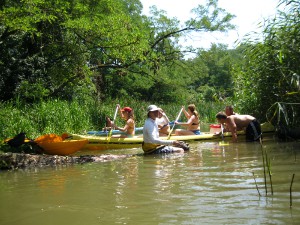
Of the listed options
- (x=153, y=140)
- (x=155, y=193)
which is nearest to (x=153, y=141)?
(x=153, y=140)

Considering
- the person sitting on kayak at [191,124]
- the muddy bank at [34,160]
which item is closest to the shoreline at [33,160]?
the muddy bank at [34,160]

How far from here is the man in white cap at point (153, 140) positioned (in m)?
→ 8.27

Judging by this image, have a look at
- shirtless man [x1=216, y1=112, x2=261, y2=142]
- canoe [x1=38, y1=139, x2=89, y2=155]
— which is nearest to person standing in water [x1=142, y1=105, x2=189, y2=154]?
canoe [x1=38, y1=139, x2=89, y2=155]

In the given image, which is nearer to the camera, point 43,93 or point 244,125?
point 244,125

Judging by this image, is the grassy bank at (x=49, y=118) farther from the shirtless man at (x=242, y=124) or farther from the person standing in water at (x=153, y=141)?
the shirtless man at (x=242, y=124)

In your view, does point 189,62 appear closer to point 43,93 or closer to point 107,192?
point 43,93

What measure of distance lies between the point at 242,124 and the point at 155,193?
6559mm

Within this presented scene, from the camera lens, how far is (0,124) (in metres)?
11.3

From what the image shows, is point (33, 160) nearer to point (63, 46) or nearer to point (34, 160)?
point (34, 160)

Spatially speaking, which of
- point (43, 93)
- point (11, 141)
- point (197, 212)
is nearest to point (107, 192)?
point (197, 212)

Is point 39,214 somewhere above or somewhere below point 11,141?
below

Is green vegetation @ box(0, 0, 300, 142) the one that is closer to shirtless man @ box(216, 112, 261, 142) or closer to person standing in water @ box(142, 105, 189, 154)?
shirtless man @ box(216, 112, 261, 142)

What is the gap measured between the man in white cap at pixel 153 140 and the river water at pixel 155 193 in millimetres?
736

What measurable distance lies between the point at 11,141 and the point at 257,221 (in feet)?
20.2
